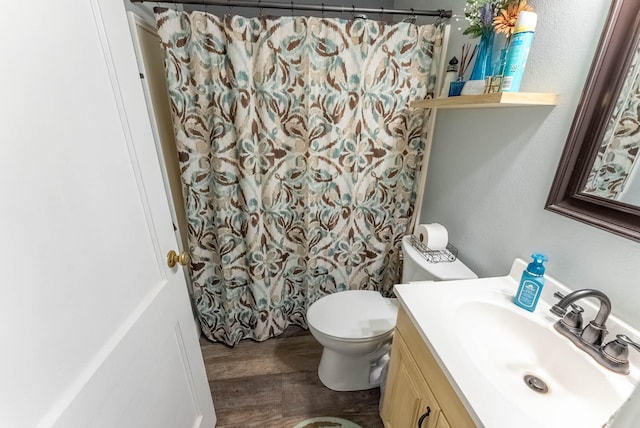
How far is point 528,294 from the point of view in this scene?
84 centimetres

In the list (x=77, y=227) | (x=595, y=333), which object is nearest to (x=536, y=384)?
(x=595, y=333)

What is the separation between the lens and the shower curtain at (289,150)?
1243mm

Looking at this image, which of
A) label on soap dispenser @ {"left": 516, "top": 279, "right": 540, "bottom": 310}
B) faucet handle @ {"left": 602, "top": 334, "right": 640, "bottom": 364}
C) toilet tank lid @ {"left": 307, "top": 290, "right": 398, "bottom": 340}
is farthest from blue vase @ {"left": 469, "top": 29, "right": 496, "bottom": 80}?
toilet tank lid @ {"left": 307, "top": 290, "right": 398, "bottom": 340}

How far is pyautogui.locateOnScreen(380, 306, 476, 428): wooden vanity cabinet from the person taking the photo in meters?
0.69

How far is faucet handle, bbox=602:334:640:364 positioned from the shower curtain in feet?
3.49

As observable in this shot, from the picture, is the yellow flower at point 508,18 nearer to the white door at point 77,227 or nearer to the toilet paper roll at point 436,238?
the toilet paper roll at point 436,238

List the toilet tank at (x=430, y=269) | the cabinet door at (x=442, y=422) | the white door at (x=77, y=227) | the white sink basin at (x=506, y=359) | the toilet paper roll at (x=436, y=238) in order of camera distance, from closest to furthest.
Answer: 1. the white door at (x=77, y=227)
2. the white sink basin at (x=506, y=359)
3. the cabinet door at (x=442, y=422)
4. the toilet tank at (x=430, y=269)
5. the toilet paper roll at (x=436, y=238)

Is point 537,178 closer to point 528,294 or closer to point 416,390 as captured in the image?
point 528,294

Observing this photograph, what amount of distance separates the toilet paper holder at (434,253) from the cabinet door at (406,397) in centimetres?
43

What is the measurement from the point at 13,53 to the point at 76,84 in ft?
0.40

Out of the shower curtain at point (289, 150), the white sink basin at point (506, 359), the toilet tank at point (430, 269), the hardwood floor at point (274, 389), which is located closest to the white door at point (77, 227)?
the shower curtain at point (289, 150)

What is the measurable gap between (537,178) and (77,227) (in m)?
1.29

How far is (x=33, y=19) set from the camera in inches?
18.6

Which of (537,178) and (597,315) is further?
(537,178)
